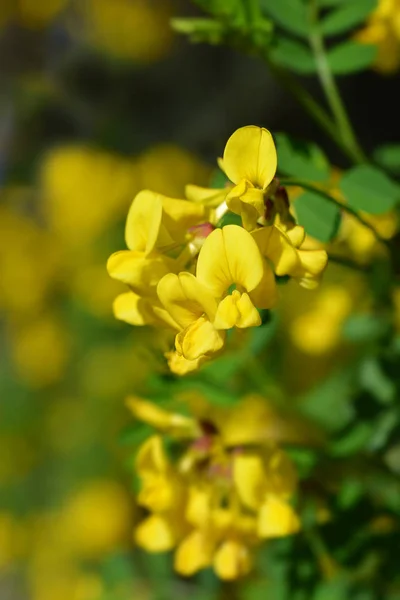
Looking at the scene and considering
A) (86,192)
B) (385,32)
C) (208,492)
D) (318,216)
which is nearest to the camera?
(318,216)

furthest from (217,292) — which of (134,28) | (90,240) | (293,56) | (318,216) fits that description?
(134,28)

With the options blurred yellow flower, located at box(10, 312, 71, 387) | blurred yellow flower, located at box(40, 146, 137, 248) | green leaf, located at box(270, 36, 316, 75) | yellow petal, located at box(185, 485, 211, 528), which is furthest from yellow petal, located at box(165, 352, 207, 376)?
blurred yellow flower, located at box(10, 312, 71, 387)

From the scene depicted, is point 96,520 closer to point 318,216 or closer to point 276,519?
point 276,519

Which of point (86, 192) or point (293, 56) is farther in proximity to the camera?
point (86, 192)

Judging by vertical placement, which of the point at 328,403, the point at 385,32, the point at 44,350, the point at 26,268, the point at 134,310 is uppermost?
the point at 385,32

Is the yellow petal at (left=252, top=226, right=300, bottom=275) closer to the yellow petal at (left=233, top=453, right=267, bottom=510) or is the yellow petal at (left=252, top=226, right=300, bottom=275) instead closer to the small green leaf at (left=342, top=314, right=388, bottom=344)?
the yellow petal at (left=233, top=453, right=267, bottom=510)

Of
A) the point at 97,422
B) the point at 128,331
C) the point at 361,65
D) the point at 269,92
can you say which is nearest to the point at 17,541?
the point at 97,422

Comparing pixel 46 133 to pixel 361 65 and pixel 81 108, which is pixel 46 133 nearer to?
pixel 81 108

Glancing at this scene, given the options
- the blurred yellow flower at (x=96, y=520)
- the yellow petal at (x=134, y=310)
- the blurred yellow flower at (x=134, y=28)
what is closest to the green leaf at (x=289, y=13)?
the yellow petal at (x=134, y=310)
